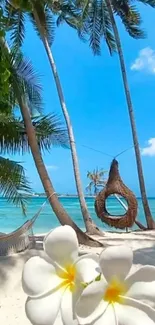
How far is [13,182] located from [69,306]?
567cm

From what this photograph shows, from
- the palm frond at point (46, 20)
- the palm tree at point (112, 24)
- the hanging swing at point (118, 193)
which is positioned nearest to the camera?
the palm frond at point (46, 20)

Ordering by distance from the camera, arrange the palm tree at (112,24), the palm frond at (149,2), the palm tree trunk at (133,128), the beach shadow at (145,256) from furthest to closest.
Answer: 1. the palm frond at (149,2)
2. the palm tree at (112,24)
3. the palm tree trunk at (133,128)
4. the beach shadow at (145,256)

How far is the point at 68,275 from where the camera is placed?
1.87ft

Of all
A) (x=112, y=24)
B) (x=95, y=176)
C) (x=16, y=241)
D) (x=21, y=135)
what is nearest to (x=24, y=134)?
(x=21, y=135)

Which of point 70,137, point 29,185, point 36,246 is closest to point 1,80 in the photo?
point 36,246

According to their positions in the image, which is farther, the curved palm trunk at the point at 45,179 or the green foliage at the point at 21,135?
the green foliage at the point at 21,135

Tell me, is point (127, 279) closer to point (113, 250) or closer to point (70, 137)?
point (113, 250)

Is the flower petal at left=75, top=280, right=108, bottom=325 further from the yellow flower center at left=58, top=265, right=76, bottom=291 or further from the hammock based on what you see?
the hammock

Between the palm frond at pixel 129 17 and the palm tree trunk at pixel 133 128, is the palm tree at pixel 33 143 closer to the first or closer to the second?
the palm tree trunk at pixel 133 128

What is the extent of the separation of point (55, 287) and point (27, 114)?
16.6 ft

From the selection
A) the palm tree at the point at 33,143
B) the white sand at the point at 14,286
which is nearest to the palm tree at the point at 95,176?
the palm tree at the point at 33,143

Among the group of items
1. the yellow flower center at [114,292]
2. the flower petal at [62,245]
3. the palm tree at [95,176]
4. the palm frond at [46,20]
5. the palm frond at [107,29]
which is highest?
the palm frond at [107,29]

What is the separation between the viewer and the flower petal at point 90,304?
502mm

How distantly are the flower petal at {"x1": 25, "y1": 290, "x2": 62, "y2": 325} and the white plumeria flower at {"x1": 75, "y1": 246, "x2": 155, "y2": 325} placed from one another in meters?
0.05
